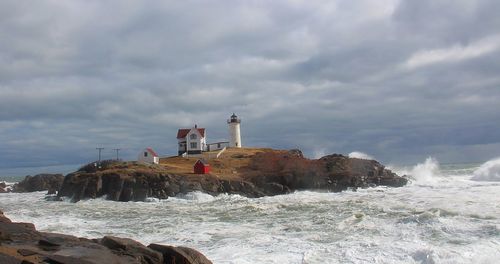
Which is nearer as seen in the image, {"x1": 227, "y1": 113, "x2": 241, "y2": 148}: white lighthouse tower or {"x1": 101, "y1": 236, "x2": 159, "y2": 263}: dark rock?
{"x1": 101, "y1": 236, "x2": 159, "y2": 263}: dark rock

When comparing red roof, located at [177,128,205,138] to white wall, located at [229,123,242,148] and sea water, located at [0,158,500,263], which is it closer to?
white wall, located at [229,123,242,148]

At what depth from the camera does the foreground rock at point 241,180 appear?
125 ft

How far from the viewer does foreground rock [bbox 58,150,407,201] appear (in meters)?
38.2

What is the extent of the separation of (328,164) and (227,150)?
19068 mm

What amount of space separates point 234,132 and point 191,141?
25.7ft

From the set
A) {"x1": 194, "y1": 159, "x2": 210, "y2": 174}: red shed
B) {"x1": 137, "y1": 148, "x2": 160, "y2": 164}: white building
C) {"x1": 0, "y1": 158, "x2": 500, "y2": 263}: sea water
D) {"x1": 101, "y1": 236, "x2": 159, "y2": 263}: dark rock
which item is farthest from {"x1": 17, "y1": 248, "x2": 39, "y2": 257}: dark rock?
{"x1": 137, "y1": 148, "x2": 160, "y2": 164}: white building

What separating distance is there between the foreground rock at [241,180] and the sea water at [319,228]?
8728 mm

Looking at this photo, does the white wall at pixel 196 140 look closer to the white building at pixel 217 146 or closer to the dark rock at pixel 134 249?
the white building at pixel 217 146

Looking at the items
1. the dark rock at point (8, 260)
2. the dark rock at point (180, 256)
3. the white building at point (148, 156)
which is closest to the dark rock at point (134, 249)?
the dark rock at point (180, 256)

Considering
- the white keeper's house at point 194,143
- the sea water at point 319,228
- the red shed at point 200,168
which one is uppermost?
the white keeper's house at point 194,143

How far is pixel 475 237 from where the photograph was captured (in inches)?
637

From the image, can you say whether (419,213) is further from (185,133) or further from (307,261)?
(185,133)

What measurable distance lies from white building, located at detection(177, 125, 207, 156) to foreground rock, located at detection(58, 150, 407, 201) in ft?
45.0

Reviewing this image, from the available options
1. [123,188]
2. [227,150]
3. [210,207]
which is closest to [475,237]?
[210,207]
